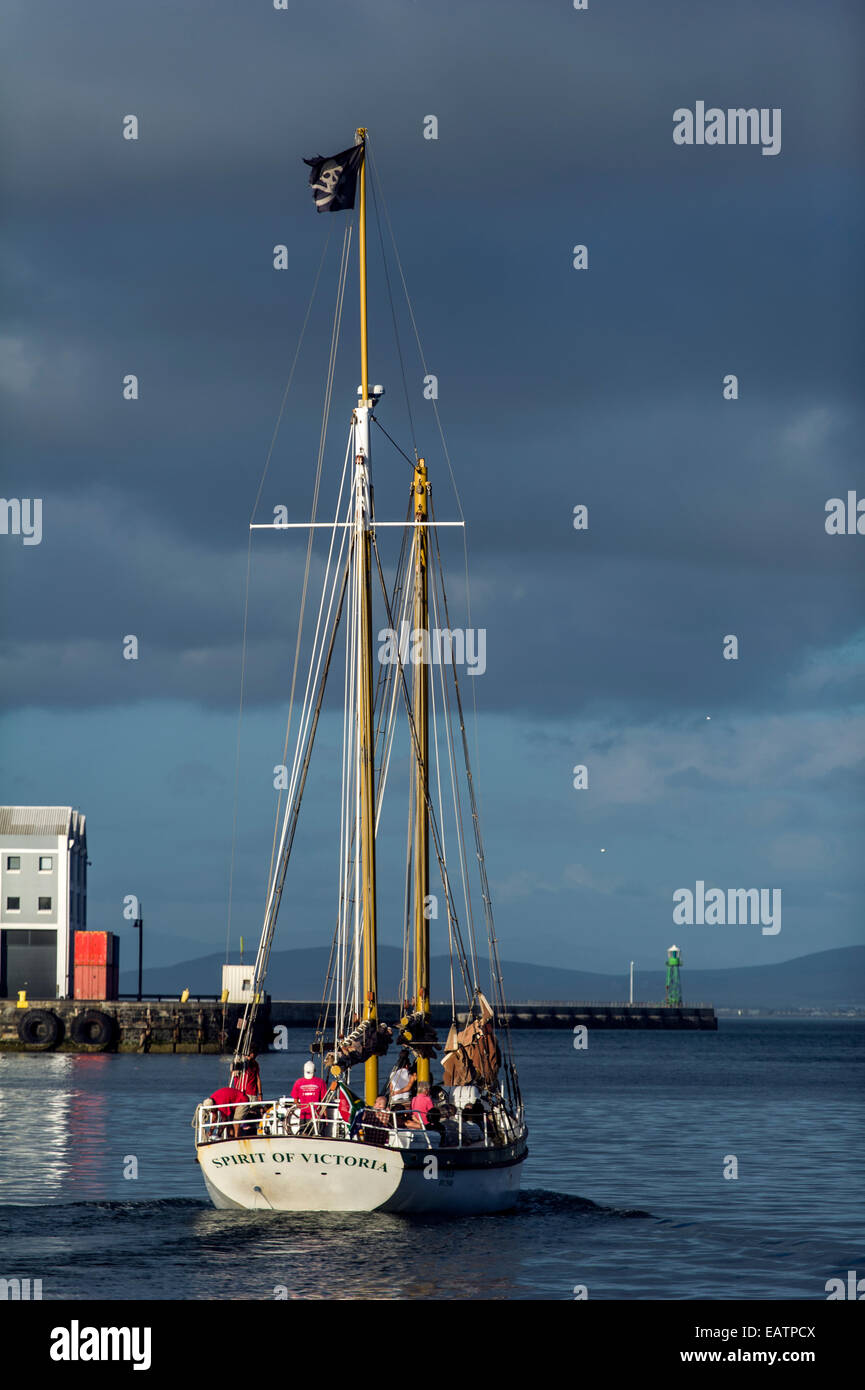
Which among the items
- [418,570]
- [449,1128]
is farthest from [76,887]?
[449,1128]

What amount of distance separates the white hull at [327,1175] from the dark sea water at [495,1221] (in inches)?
16.6

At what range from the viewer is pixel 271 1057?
148750mm

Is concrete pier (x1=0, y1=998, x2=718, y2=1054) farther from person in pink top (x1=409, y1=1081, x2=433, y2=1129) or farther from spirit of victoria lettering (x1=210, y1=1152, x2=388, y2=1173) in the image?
spirit of victoria lettering (x1=210, y1=1152, x2=388, y2=1173)

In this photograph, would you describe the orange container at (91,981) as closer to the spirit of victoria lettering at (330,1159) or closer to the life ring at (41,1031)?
the life ring at (41,1031)

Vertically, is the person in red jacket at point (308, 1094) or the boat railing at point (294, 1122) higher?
the person in red jacket at point (308, 1094)

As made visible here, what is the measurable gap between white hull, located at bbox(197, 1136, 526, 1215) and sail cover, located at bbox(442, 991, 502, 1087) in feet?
16.7

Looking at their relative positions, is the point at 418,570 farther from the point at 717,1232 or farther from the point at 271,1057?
the point at 271,1057

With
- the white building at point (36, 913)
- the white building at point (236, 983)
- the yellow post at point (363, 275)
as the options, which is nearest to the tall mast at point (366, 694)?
the yellow post at point (363, 275)

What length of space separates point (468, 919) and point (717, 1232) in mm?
10219

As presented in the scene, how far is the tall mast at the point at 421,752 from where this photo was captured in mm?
46781

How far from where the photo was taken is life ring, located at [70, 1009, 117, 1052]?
127375 mm

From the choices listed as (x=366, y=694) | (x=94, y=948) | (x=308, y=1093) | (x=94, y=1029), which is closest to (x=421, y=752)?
(x=366, y=694)
